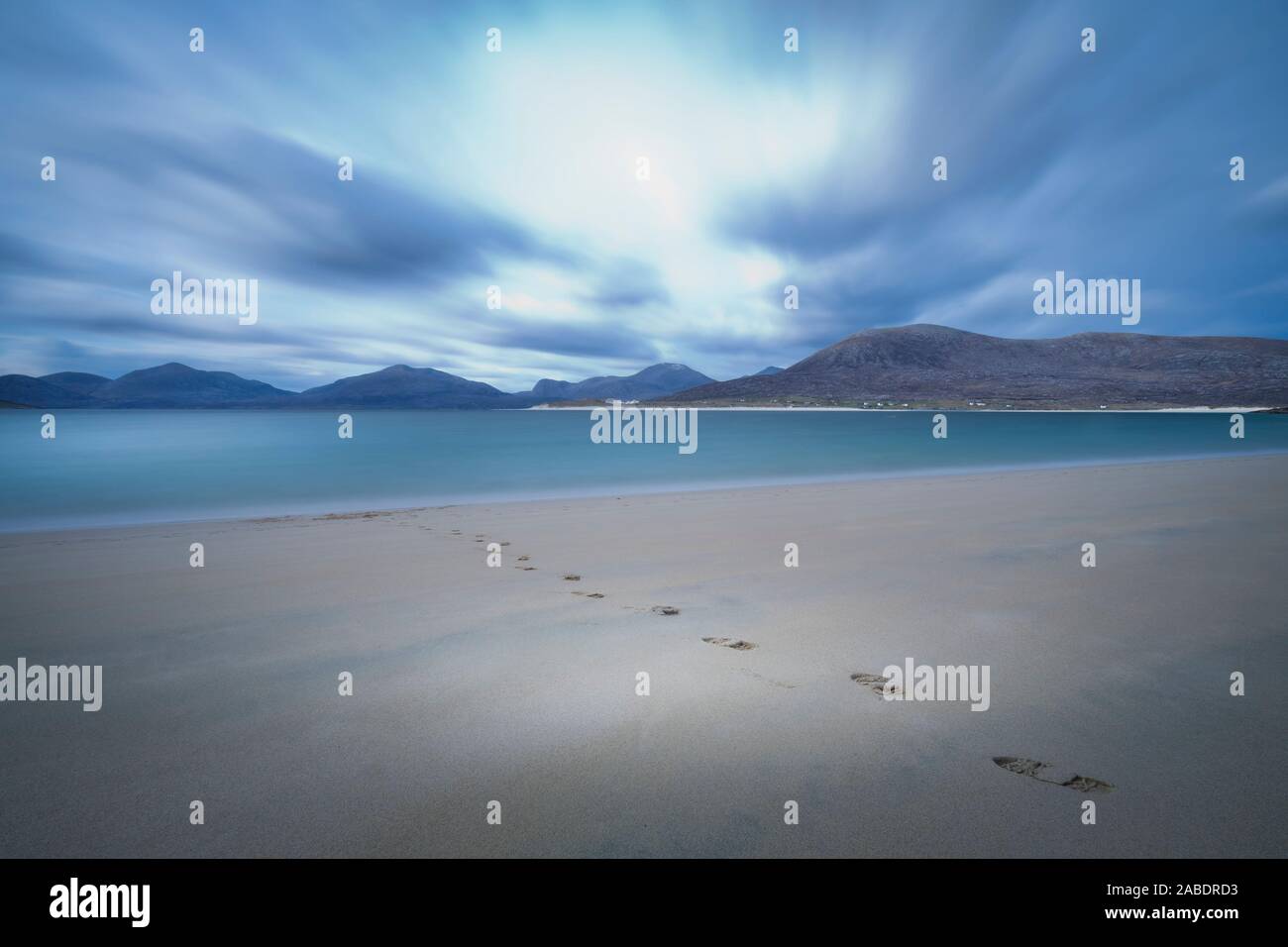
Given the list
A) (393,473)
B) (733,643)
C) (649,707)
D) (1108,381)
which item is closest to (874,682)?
(733,643)

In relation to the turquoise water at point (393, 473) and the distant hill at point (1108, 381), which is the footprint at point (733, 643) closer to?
the turquoise water at point (393, 473)

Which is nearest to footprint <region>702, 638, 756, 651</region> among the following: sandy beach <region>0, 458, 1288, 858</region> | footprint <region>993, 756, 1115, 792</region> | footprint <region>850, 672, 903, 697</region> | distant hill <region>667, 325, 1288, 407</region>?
sandy beach <region>0, 458, 1288, 858</region>

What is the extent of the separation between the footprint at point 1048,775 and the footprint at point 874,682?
3.04 ft

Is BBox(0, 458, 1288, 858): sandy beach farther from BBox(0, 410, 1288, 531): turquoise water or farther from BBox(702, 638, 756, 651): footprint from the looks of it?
BBox(0, 410, 1288, 531): turquoise water

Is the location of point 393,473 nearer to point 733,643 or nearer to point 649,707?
point 733,643

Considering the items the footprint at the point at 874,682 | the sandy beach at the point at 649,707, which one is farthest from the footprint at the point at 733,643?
the footprint at the point at 874,682

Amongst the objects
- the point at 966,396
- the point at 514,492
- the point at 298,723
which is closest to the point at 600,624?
the point at 298,723

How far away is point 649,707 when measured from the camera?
4.09 m

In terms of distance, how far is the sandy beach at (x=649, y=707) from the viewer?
2.89 m
